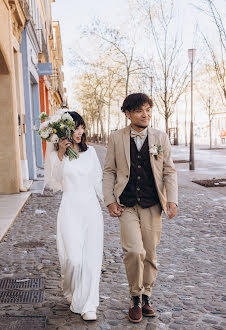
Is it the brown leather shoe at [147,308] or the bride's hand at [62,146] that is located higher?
the bride's hand at [62,146]

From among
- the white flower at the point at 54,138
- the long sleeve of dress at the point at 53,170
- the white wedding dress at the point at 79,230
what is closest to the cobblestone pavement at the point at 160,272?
the white wedding dress at the point at 79,230

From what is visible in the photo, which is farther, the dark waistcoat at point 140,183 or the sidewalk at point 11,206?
the sidewalk at point 11,206

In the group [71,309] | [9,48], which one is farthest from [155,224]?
[9,48]

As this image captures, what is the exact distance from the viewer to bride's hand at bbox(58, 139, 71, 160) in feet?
12.8

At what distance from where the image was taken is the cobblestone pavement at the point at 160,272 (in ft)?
12.4

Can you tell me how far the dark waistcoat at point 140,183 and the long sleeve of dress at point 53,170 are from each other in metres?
0.59

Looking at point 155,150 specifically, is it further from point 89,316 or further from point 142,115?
point 89,316

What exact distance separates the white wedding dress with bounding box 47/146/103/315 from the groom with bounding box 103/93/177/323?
0.19 meters

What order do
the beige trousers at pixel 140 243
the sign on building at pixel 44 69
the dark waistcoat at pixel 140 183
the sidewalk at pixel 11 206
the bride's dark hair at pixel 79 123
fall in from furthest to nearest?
1. the sign on building at pixel 44 69
2. the sidewalk at pixel 11 206
3. the bride's dark hair at pixel 79 123
4. the dark waistcoat at pixel 140 183
5. the beige trousers at pixel 140 243

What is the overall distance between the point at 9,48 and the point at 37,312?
894cm

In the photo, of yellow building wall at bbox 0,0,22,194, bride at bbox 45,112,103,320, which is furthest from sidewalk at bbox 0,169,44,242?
bride at bbox 45,112,103,320

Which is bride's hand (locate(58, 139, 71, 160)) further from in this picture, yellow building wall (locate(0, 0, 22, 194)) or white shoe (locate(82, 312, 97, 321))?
yellow building wall (locate(0, 0, 22, 194))

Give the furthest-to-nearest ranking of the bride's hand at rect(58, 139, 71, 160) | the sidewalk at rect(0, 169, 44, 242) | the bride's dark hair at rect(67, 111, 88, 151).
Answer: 1. the sidewalk at rect(0, 169, 44, 242)
2. the bride's dark hair at rect(67, 111, 88, 151)
3. the bride's hand at rect(58, 139, 71, 160)

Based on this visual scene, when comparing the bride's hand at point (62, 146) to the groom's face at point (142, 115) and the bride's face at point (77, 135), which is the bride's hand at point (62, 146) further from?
the groom's face at point (142, 115)
